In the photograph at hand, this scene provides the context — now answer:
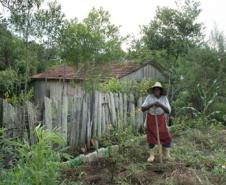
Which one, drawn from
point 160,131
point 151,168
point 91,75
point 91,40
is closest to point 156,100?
point 160,131

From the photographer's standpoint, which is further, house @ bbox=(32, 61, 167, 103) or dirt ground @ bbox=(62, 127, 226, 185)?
house @ bbox=(32, 61, 167, 103)

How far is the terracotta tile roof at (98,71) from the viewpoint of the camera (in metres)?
12.9

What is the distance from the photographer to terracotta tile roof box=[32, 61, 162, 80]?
12.9m

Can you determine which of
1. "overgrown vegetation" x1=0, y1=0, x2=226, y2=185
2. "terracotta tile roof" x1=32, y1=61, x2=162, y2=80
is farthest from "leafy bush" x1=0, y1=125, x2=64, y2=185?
"terracotta tile roof" x1=32, y1=61, x2=162, y2=80

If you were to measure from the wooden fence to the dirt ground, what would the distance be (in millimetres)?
933

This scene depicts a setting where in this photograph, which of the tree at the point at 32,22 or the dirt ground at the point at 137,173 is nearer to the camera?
the dirt ground at the point at 137,173

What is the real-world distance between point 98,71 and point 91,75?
0.99 feet

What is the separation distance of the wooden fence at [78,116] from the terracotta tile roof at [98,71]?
11.4ft

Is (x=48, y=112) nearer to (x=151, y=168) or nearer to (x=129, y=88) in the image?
(x=151, y=168)

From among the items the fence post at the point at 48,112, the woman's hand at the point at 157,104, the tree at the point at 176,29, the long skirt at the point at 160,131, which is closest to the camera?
the fence post at the point at 48,112

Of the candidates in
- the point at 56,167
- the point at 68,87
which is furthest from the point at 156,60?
the point at 56,167

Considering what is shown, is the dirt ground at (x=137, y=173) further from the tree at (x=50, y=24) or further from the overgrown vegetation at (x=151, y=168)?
the tree at (x=50, y=24)

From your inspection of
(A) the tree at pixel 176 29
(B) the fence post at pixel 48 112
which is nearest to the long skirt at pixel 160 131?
(B) the fence post at pixel 48 112

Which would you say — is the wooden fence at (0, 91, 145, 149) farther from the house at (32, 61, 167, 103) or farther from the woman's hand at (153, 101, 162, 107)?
the house at (32, 61, 167, 103)
